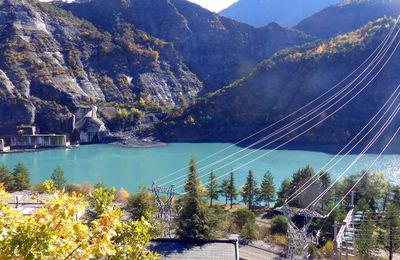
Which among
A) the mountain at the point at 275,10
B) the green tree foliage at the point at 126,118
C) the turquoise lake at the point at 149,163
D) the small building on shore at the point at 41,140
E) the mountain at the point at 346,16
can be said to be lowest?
the turquoise lake at the point at 149,163

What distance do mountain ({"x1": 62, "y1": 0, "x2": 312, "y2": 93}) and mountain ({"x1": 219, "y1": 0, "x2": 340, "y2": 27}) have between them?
5009cm

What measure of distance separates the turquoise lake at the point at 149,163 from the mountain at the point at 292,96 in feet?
15.6

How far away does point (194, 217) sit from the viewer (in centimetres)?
1102

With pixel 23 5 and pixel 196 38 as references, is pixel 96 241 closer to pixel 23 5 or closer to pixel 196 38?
pixel 23 5

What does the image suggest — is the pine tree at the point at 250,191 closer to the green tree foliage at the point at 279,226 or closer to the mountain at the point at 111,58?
the green tree foliage at the point at 279,226

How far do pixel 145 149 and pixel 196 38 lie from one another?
33.0 m

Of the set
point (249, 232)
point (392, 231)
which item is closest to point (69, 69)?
point (249, 232)

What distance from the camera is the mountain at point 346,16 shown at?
69.6 m

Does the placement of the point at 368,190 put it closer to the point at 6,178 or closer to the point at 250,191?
the point at 250,191

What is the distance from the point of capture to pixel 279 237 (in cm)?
1434

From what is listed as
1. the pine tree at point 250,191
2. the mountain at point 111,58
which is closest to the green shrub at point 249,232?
the pine tree at point 250,191

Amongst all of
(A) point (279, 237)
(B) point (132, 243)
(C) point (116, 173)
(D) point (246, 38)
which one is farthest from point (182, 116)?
(B) point (132, 243)

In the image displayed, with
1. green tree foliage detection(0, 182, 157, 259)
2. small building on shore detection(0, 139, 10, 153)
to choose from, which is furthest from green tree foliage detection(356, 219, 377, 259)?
small building on shore detection(0, 139, 10, 153)

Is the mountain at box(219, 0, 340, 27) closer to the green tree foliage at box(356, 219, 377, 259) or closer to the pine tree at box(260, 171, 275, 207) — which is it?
the pine tree at box(260, 171, 275, 207)
